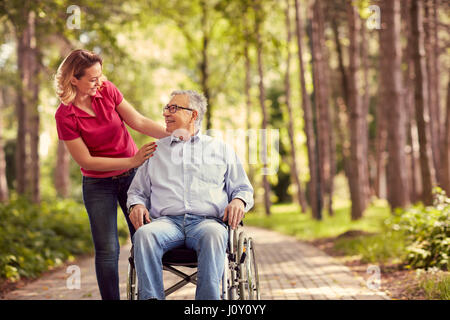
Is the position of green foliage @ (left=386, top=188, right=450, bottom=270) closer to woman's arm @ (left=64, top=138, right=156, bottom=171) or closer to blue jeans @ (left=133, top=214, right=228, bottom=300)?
blue jeans @ (left=133, top=214, right=228, bottom=300)

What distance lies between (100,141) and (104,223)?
0.51 m

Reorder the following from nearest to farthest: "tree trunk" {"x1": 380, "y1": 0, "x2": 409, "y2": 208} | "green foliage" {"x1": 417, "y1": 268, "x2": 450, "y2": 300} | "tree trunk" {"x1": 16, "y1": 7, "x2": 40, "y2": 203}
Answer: "green foliage" {"x1": 417, "y1": 268, "x2": 450, "y2": 300}
"tree trunk" {"x1": 380, "y1": 0, "x2": 409, "y2": 208}
"tree trunk" {"x1": 16, "y1": 7, "x2": 40, "y2": 203}

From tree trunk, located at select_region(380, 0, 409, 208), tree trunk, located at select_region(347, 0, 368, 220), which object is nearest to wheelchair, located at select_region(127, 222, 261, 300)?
tree trunk, located at select_region(380, 0, 409, 208)

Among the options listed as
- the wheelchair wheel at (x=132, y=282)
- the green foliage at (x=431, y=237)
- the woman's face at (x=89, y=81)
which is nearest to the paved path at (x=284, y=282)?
the green foliage at (x=431, y=237)

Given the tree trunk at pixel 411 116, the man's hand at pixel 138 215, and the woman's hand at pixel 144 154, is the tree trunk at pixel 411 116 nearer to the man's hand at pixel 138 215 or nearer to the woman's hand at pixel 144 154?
the woman's hand at pixel 144 154

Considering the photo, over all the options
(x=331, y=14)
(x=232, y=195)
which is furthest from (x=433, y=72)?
(x=232, y=195)

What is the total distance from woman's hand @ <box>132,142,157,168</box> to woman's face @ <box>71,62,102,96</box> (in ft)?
1.55

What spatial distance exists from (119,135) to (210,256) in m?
1.10

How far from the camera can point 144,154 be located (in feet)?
11.2

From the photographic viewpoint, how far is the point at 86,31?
9.59 m

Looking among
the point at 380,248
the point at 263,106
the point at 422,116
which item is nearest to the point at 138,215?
the point at 380,248

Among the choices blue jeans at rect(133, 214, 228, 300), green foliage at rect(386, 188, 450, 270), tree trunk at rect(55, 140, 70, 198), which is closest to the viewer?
blue jeans at rect(133, 214, 228, 300)

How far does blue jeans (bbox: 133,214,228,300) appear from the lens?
298 cm

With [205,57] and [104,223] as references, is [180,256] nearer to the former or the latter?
[104,223]
